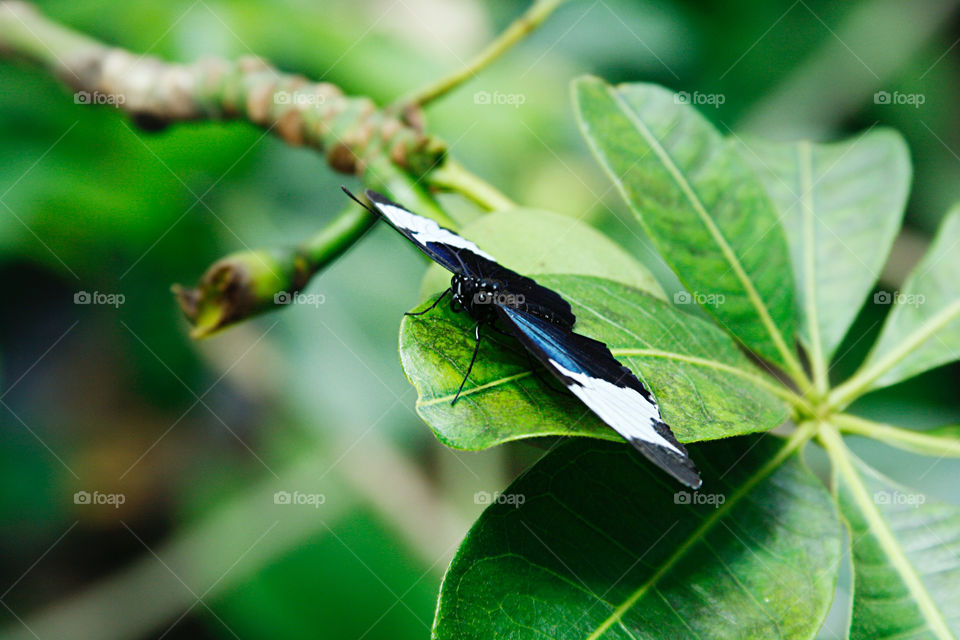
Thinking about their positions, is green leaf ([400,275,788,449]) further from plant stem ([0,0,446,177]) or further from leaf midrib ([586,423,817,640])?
plant stem ([0,0,446,177])

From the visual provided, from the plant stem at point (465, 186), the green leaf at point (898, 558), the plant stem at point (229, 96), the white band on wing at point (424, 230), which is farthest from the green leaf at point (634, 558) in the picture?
the plant stem at point (229, 96)

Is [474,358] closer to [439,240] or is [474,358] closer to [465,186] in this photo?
[439,240]

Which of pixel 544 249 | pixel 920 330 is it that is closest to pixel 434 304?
pixel 544 249

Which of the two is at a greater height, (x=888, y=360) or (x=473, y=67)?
(x=473, y=67)

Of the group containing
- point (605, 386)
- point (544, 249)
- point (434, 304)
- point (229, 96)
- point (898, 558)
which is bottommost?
point (898, 558)

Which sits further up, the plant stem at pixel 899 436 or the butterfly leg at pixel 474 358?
the butterfly leg at pixel 474 358

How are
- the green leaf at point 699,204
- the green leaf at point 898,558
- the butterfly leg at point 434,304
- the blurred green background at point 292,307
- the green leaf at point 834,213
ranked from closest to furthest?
the butterfly leg at point 434,304 < the green leaf at point 898,558 < the green leaf at point 699,204 < the green leaf at point 834,213 < the blurred green background at point 292,307

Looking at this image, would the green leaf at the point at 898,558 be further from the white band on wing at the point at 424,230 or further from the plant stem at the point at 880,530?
the white band on wing at the point at 424,230
